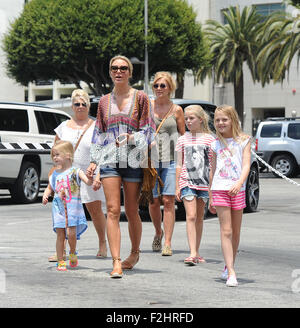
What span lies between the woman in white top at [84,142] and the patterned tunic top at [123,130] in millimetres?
904

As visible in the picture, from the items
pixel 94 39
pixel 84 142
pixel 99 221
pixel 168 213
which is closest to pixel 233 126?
pixel 84 142

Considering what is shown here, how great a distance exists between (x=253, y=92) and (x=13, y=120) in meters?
55.8

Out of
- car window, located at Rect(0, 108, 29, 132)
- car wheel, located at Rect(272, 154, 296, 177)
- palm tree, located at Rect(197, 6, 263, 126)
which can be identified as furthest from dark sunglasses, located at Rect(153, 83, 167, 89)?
palm tree, located at Rect(197, 6, 263, 126)

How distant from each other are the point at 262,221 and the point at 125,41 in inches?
1218

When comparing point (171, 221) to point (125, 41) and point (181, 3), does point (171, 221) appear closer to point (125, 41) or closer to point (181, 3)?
point (125, 41)

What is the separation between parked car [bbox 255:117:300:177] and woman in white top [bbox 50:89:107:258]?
57.5ft

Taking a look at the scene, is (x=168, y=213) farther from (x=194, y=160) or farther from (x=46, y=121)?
(x=46, y=121)

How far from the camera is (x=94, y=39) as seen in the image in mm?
41625

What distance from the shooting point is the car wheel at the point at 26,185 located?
15.7 metres

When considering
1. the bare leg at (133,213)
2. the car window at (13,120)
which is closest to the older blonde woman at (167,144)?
the bare leg at (133,213)

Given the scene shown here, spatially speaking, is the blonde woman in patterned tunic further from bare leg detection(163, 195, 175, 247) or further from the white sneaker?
bare leg detection(163, 195, 175, 247)

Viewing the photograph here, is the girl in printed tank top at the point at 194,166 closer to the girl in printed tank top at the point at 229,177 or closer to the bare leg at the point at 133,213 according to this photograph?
the bare leg at the point at 133,213

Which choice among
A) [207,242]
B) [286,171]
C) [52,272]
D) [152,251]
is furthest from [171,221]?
[286,171]

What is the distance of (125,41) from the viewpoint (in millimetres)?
42469
